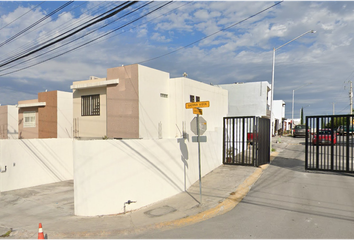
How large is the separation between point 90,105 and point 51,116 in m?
6.12

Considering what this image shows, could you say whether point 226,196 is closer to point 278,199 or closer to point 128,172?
point 278,199

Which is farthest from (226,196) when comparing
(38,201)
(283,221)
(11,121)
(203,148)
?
(11,121)

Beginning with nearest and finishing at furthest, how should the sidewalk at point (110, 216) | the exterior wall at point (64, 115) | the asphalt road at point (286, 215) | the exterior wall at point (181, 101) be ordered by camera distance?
1. the asphalt road at point (286, 215)
2. the sidewalk at point (110, 216)
3. the exterior wall at point (181, 101)
4. the exterior wall at point (64, 115)

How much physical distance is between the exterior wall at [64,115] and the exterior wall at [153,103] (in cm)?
879

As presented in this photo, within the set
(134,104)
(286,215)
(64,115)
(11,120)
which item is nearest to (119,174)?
(286,215)

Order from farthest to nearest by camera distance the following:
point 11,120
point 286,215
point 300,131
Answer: point 300,131
point 11,120
point 286,215

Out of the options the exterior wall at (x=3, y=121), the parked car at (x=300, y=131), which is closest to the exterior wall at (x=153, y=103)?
the exterior wall at (x=3, y=121)

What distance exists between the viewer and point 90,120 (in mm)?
17469

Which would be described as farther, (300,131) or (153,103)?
(300,131)

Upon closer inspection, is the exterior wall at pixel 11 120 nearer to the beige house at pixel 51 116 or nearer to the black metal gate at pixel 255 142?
the beige house at pixel 51 116

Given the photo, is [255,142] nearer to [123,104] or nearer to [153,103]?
[153,103]

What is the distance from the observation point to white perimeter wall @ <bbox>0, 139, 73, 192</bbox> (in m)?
11.7

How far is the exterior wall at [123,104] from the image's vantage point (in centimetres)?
1519

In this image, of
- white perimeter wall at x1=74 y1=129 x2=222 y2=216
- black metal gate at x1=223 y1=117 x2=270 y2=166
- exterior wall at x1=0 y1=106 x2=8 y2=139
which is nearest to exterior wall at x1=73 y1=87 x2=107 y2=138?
black metal gate at x1=223 y1=117 x2=270 y2=166
